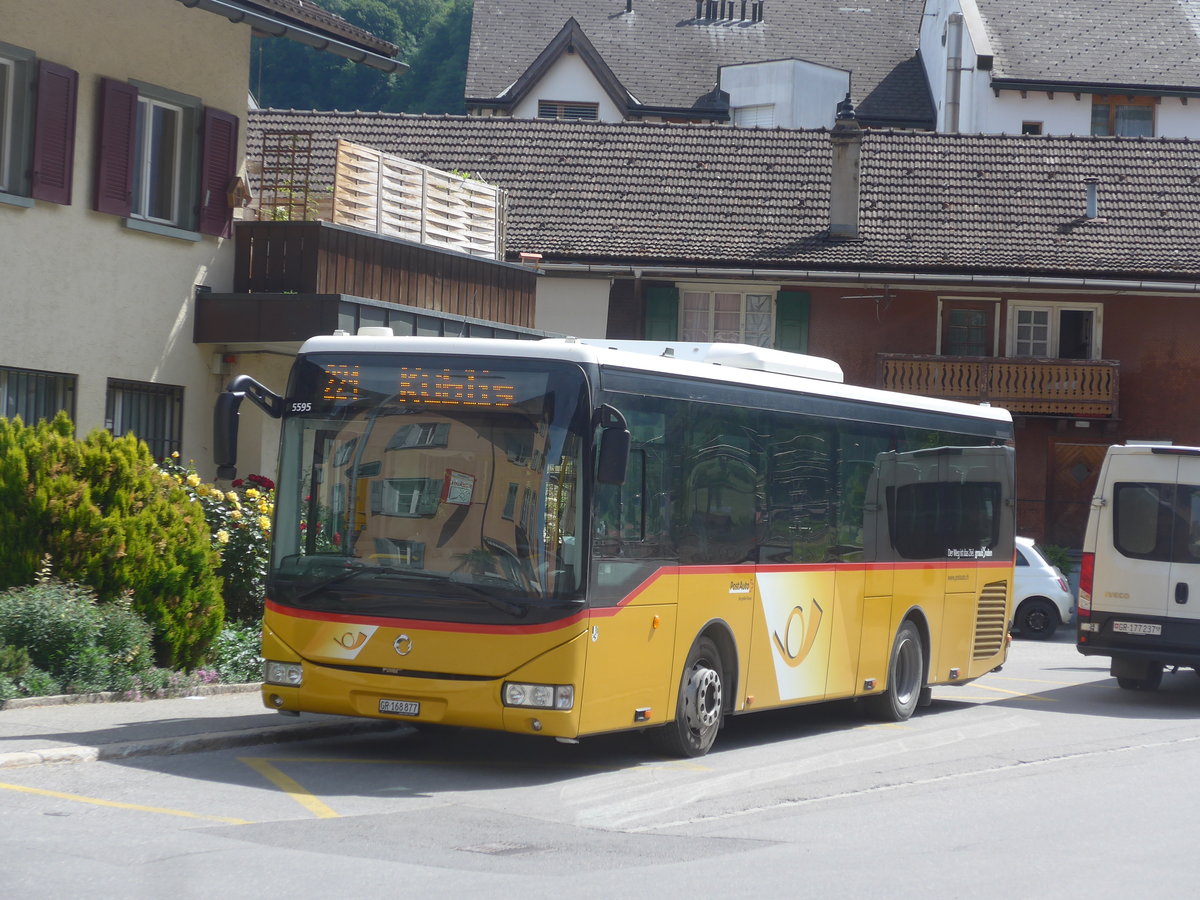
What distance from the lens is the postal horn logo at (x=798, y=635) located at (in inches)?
512

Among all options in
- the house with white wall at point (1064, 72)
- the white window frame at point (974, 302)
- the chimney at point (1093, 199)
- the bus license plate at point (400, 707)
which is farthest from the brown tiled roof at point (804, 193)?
the bus license plate at point (400, 707)

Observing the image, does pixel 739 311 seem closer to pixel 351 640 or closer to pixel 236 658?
pixel 236 658

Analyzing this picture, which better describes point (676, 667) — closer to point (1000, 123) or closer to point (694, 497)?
point (694, 497)

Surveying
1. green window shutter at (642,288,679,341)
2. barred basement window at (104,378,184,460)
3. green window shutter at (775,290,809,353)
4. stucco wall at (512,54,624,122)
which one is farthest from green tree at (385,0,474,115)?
barred basement window at (104,378,184,460)

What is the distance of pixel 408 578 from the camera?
1066 cm

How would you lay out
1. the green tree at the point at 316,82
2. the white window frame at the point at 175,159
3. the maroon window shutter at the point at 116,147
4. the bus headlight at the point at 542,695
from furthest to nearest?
1. the green tree at the point at 316,82
2. the white window frame at the point at 175,159
3. the maroon window shutter at the point at 116,147
4. the bus headlight at the point at 542,695

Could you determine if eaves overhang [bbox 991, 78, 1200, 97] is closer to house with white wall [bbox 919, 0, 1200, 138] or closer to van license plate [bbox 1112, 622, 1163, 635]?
Answer: house with white wall [bbox 919, 0, 1200, 138]

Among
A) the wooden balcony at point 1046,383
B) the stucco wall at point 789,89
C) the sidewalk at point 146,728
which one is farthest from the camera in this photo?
the stucco wall at point 789,89

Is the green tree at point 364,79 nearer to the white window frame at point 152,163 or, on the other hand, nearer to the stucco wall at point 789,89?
the stucco wall at point 789,89

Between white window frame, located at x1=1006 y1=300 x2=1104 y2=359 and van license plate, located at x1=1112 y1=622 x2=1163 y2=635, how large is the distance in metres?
17.7

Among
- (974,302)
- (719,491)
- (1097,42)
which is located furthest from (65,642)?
(1097,42)

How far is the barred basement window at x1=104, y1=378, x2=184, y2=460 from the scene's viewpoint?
676 inches

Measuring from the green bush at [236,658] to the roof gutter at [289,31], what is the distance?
616 centimetres

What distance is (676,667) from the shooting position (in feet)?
37.7
